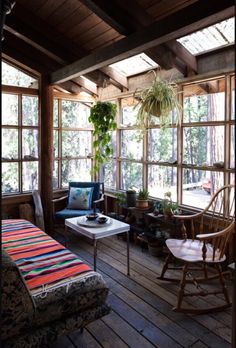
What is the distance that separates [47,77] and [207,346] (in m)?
3.85

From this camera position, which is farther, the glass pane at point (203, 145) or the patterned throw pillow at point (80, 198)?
the patterned throw pillow at point (80, 198)

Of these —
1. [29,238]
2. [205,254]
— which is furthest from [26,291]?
[205,254]

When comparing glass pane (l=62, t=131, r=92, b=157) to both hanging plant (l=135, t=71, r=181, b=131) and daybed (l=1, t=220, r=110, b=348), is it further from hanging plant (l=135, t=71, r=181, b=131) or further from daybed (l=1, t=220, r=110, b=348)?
daybed (l=1, t=220, r=110, b=348)

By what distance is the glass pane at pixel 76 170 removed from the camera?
4957 millimetres

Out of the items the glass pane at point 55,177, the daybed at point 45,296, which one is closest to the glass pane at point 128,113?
the glass pane at point 55,177

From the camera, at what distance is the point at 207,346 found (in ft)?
6.78

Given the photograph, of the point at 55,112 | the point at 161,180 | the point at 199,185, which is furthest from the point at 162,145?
the point at 55,112

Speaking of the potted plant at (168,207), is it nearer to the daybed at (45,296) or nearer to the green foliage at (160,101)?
the green foliage at (160,101)

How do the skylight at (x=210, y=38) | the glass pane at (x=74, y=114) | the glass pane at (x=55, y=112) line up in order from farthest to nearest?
the glass pane at (x=74, y=114) < the glass pane at (x=55, y=112) < the skylight at (x=210, y=38)

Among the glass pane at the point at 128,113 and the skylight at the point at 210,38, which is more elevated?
the skylight at the point at 210,38

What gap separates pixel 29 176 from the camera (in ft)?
15.0

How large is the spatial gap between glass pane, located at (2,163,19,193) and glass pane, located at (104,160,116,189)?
144cm

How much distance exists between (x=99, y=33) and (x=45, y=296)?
10.3 feet

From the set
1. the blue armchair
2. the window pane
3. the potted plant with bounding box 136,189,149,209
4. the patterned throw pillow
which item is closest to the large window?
the potted plant with bounding box 136,189,149,209
